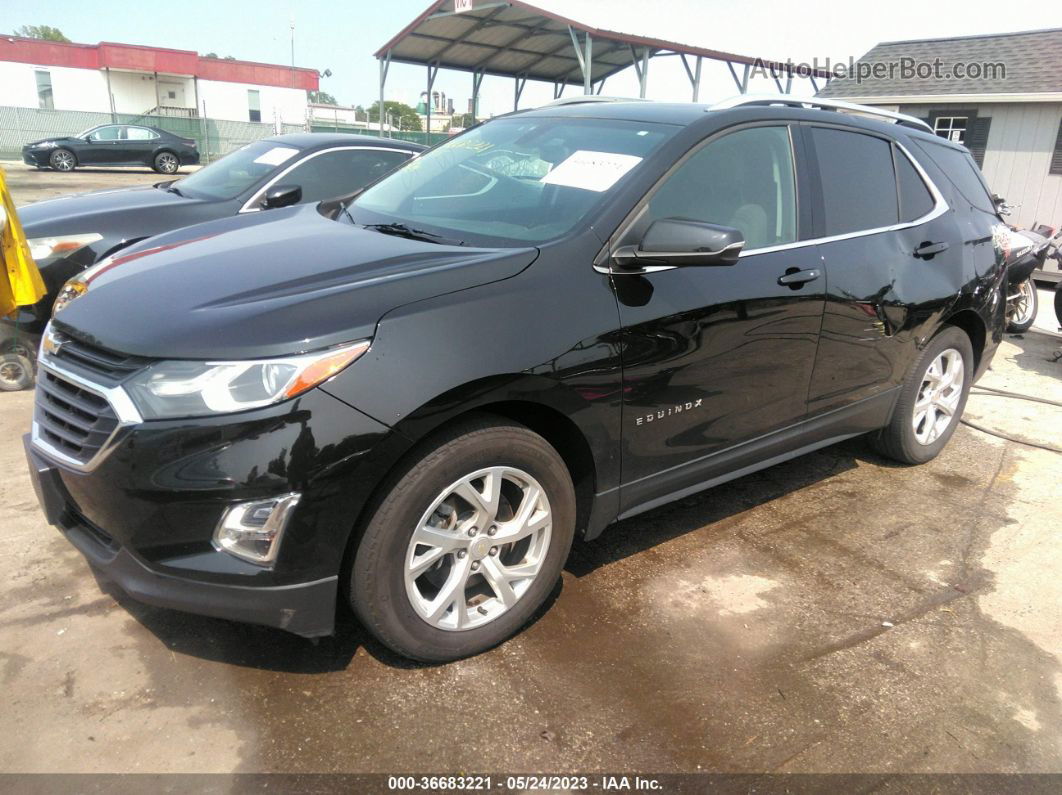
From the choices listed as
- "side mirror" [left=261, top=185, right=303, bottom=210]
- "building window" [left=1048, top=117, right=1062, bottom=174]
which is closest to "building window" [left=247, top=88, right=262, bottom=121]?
"building window" [left=1048, top=117, right=1062, bottom=174]

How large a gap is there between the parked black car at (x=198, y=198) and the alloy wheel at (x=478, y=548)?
349 centimetres

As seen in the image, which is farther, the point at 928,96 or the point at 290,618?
the point at 928,96

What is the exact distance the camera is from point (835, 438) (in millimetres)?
3922

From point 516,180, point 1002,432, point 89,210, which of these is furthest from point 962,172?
point 89,210

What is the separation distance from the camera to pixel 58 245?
16.3ft

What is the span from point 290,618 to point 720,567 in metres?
1.87

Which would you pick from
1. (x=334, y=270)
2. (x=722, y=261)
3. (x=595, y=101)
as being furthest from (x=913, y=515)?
(x=334, y=270)

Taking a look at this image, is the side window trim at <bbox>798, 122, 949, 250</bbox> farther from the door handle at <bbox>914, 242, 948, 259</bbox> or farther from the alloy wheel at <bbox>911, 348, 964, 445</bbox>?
the alloy wheel at <bbox>911, 348, 964, 445</bbox>

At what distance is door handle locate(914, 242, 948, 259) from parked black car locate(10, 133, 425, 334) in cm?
384

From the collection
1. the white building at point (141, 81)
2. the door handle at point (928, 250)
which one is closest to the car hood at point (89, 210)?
the door handle at point (928, 250)

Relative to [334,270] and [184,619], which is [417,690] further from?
[334,270]

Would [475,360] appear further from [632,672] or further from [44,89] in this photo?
[44,89]

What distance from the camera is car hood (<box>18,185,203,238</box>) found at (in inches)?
196

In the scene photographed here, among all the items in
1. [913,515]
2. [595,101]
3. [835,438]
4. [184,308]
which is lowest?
[913,515]
